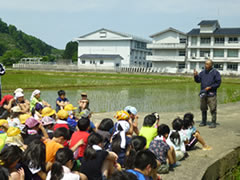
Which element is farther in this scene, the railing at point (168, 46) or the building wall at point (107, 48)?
the building wall at point (107, 48)

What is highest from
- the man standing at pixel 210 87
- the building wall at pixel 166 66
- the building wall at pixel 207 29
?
the building wall at pixel 207 29

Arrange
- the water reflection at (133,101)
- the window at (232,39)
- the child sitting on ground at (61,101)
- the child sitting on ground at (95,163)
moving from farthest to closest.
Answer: the window at (232,39)
the water reflection at (133,101)
the child sitting on ground at (61,101)
the child sitting on ground at (95,163)

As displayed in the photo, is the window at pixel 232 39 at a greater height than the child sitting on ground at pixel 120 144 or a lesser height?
greater

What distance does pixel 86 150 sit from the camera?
3.67 metres

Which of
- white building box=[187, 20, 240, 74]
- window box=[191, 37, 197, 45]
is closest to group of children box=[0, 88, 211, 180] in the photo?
white building box=[187, 20, 240, 74]

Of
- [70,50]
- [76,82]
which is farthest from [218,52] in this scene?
[70,50]

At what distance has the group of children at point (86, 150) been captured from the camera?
334 centimetres

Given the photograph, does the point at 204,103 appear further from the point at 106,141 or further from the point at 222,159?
the point at 106,141

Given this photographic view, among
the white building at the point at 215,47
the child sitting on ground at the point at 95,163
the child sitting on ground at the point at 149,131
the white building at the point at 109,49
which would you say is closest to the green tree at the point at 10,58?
the white building at the point at 109,49

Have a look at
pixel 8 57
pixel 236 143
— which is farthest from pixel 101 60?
pixel 236 143

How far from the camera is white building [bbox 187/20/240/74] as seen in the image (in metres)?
48.2

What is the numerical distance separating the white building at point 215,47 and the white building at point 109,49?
41.7 feet

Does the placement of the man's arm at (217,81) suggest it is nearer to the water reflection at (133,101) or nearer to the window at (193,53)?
the water reflection at (133,101)

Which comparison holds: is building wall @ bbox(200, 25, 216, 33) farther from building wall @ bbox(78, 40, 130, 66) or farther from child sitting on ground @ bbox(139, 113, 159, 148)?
child sitting on ground @ bbox(139, 113, 159, 148)
